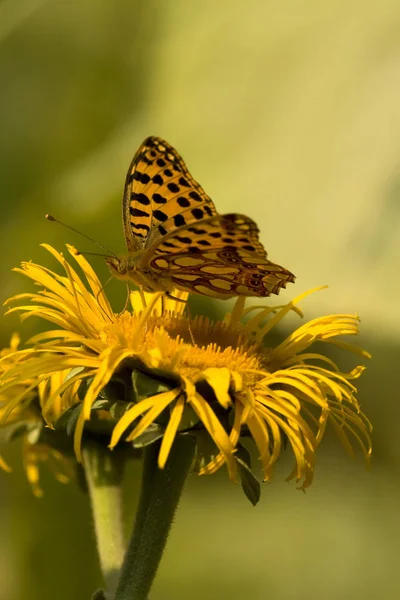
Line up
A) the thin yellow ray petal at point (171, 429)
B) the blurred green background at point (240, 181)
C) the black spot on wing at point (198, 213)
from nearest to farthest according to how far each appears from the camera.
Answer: the thin yellow ray petal at point (171, 429) → the black spot on wing at point (198, 213) → the blurred green background at point (240, 181)

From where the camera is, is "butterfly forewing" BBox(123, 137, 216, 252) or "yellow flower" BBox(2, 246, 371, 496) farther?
"butterfly forewing" BBox(123, 137, 216, 252)

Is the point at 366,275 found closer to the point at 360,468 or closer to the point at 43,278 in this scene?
the point at 360,468

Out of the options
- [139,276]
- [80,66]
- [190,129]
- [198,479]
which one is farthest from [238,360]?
[80,66]

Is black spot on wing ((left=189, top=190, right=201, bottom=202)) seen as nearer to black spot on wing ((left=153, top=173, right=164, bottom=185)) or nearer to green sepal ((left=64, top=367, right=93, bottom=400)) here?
black spot on wing ((left=153, top=173, right=164, bottom=185))

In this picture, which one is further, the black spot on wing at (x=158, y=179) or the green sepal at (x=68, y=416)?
the black spot on wing at (x=158, y=179)

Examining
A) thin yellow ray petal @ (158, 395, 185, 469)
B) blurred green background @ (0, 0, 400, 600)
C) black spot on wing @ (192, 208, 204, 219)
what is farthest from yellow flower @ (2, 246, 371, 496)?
blurred green background @ (0, 0, 400, 600)

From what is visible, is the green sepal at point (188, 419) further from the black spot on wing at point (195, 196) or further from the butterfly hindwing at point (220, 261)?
the black spot on wing at point (195, 196)

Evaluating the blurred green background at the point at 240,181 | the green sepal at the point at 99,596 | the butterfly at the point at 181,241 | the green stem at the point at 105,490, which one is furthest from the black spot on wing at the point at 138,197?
the blurred green background at the point at 240,181
